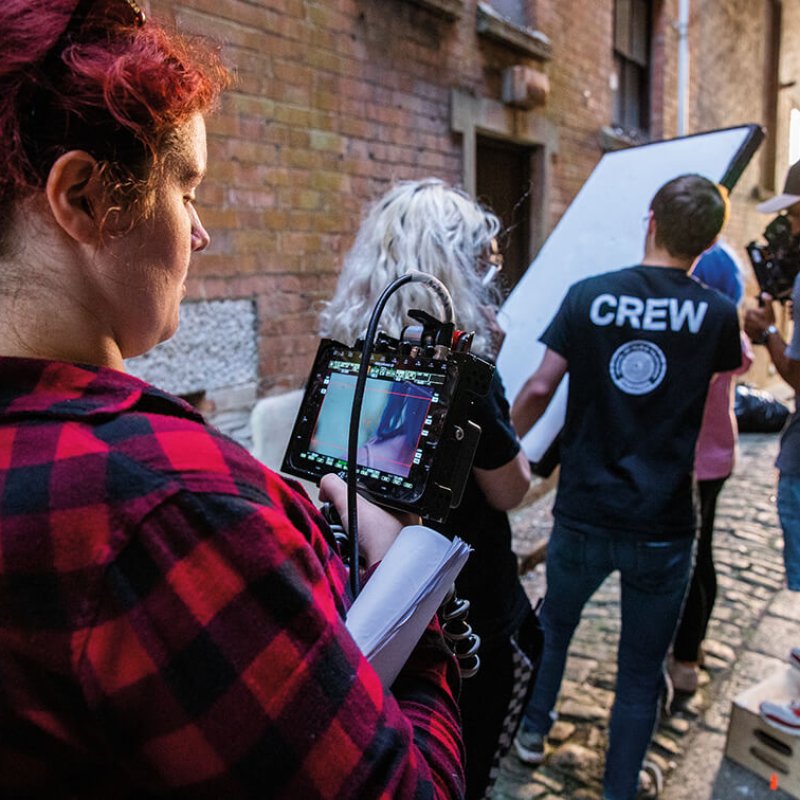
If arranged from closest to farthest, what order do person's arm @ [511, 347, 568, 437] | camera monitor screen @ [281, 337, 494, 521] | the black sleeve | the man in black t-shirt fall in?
camera monitor screen @ [281, 337, 494, 521], the black sleeve, the man in black t-shirt, person's arm @ [511, 347, 568, 437]

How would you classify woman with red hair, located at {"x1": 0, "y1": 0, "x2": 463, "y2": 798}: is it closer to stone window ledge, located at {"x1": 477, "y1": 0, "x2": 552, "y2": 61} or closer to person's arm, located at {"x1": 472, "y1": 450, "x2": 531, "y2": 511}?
person's arm, located at {"x1": 472, "y1": 450, "x2": 531, "y2": 511}

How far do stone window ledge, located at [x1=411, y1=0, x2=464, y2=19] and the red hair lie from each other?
4.01 meters

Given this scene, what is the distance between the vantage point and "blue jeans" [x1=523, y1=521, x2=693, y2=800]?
2160mm

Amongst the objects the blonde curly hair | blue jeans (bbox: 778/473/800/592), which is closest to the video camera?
blue jeans (bbox: 778/473/800/592)

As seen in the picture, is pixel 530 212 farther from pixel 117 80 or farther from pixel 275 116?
pixel 117 80

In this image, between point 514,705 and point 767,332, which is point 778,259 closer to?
point 767,332

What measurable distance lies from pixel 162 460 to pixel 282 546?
0.39 ft

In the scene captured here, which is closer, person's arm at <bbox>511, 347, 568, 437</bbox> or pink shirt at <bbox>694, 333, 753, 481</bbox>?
person's arm at <bbox>511, 347, 568, 437</bbox>

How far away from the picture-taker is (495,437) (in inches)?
58.9

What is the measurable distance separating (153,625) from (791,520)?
7.88 ft

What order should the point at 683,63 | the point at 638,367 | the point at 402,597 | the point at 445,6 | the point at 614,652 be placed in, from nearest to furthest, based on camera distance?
the point at 402,597, the point at 638,367, the point at 614,652, the point at 445,6, the point at 683,63

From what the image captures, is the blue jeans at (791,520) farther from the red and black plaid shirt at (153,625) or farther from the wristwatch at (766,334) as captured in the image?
the red and black plaid shirt at (153,625)

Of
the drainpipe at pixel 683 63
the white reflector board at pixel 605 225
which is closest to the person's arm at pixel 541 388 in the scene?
the white reflector board at pixel 605 225

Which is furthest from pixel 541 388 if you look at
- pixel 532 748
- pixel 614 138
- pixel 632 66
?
pixel 632 66
